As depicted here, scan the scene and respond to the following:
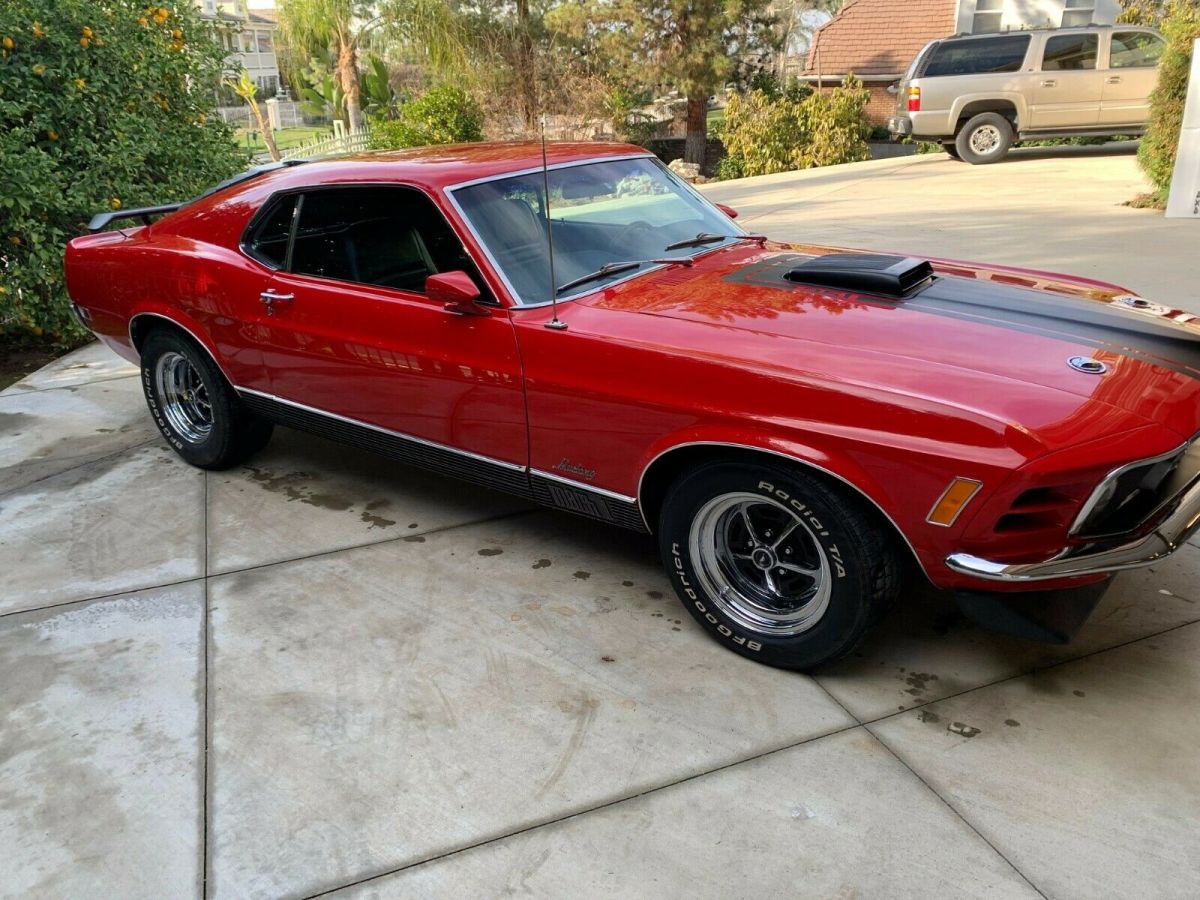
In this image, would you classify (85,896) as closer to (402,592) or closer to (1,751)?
Answer: (1,751)

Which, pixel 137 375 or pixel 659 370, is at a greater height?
pixel 659 370

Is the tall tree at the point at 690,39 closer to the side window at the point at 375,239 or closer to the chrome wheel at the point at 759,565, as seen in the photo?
the side window at the point at 375,239

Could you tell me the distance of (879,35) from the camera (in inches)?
1008

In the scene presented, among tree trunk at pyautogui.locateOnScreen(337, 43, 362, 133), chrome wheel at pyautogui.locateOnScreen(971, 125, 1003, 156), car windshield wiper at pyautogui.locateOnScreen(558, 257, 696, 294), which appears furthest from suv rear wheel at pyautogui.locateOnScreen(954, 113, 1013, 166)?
tree trunk at pyautogui.locateOnScreen(337, 43, 362, 133)

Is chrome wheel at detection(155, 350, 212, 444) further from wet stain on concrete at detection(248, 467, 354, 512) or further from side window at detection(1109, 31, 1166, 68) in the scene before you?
side window at detection(1109, 31, 1166, 68)

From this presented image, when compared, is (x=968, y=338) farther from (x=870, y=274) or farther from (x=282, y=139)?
(x=282, y=139)

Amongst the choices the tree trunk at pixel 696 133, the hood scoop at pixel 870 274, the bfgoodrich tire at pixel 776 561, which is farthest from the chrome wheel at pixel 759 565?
the tree trunk at pixel 696 133

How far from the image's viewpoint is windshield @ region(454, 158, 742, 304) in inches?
138

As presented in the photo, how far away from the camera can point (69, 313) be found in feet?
24.0

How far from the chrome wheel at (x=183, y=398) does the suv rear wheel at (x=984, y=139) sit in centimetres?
1427

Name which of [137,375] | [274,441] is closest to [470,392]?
[274,441]

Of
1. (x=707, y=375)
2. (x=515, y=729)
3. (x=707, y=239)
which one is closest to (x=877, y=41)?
(x=707, y=239)

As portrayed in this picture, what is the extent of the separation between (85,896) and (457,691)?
1.12 metres

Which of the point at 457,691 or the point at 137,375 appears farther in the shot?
the point at 137,375
